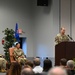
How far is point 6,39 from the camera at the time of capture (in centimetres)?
1079

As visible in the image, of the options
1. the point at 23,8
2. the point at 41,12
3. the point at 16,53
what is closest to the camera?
the point at 16,53

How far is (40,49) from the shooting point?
41.2 ft

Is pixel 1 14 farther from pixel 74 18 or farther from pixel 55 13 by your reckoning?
pixel 74 18

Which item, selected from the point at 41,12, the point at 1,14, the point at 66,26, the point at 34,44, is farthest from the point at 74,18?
the point at 1,14

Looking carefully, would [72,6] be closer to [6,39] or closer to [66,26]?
[66,26]

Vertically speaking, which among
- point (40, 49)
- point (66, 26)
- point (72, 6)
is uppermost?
point (72, 6)

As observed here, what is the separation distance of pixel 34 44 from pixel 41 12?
1.86 m

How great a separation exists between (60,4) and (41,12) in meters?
1.66

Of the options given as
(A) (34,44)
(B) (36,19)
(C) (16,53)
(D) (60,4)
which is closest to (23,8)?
(B) (36,19)

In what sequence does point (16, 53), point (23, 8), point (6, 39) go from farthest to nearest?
point (23, 8)
point (6, 39)
point (16, 53)

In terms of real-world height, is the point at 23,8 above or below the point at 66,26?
above

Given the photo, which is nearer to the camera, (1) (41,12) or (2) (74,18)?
(2) (74,18)

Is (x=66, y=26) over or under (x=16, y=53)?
over

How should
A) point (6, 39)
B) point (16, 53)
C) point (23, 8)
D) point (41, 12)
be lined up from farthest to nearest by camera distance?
point (23, 8)
point (41, 12)
point (6, 39)
point (16, 53)
